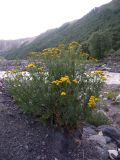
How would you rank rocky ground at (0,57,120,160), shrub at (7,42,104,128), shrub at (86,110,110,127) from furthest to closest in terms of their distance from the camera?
1. shrub at (86,110,110,127)
2. shrub at (7,42,104,128)
3. rocky ground at (0,57,120,160)

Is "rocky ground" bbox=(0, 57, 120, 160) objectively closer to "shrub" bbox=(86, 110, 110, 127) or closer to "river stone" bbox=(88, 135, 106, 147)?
"river stone" bbox=(88, 135, 106, 147)

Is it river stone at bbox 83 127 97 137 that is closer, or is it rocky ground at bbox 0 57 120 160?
rocky ground at bbox 0 57 120 160

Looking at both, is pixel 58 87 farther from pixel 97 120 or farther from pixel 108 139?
pixel 97 120

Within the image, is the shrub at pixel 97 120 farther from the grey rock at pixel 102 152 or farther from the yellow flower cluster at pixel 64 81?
the yellow flower cluster at pixel 64 81

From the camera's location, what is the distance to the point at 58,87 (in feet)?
19.0

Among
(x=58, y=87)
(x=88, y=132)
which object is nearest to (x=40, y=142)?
(x=58, y=87)

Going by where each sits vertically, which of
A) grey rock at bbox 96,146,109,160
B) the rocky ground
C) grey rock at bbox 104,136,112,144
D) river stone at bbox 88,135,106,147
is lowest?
grey rock at bbox 104,136,112,144

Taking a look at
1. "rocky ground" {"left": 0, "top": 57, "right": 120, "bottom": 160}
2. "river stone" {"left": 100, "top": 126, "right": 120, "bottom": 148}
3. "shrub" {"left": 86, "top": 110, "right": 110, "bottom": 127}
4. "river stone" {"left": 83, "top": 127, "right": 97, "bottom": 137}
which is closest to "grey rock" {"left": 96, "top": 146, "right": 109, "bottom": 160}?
"rocky ground" {"left": 0, "top": 57, "right": 120, "bottom": 160}

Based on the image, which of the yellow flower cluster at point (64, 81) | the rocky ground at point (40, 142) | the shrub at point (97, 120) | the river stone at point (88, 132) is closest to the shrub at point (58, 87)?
the yellow flower cluster at point (64, 81)

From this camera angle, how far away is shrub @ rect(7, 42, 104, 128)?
5668 millimetres

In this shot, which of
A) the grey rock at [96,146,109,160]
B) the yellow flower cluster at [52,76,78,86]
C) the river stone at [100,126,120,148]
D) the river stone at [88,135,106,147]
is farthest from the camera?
the river stone at [100,126,120,148]

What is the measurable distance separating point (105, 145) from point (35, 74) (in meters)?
1.59

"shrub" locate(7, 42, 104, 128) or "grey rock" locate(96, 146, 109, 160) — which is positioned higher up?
"shrub" locate(7, 42, 104, 128)

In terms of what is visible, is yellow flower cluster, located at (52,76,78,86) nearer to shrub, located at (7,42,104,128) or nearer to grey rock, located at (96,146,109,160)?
shrub, located at (7,42,104,128)
